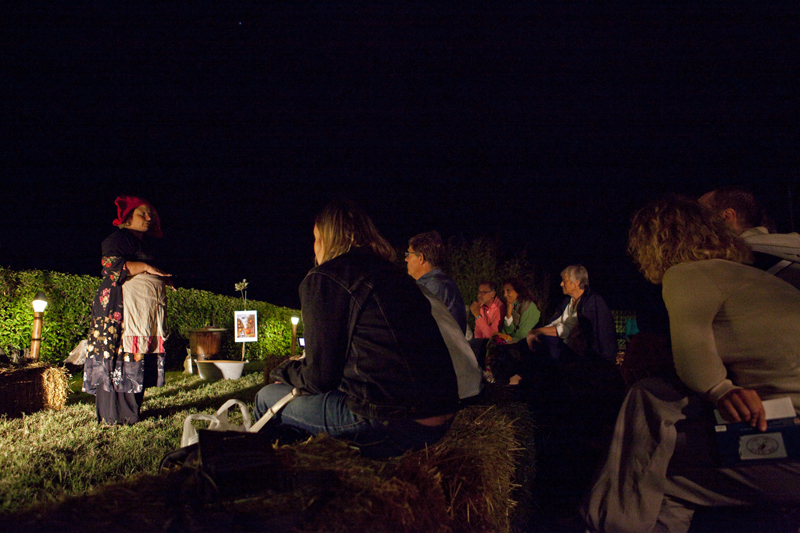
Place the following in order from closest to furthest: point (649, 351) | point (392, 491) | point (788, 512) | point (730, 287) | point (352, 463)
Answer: point (392, 491), point (352, 463), point (730, 287), point (788, 512), point (649, 351)

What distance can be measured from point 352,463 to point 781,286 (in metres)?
1.90

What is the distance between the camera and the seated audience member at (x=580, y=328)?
4.75m

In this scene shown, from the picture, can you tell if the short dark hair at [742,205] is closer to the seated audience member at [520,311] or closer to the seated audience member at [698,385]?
the seated audience member at [698,385]

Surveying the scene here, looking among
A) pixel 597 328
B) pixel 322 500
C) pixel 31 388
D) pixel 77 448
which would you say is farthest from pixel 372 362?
pixel 31 388

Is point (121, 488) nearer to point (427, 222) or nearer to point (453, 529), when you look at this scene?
point (453, 529)

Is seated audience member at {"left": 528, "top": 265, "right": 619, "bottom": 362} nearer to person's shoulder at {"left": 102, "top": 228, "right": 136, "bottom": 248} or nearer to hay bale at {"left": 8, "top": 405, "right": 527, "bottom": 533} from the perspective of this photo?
hay bale at {"left": 8, "top": 405, "right": 527, "bottom": 533}

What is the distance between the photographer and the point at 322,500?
138 cm

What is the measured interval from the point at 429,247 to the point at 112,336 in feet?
9.25

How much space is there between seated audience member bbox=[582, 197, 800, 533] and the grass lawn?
2192 mm

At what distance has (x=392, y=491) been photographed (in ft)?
4.83

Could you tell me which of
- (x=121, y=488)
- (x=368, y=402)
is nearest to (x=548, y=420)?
(x=368, y=402)

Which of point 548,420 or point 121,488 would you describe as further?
point 548,420

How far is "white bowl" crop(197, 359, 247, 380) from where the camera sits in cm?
773

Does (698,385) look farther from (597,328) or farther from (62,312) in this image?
(62,312)
